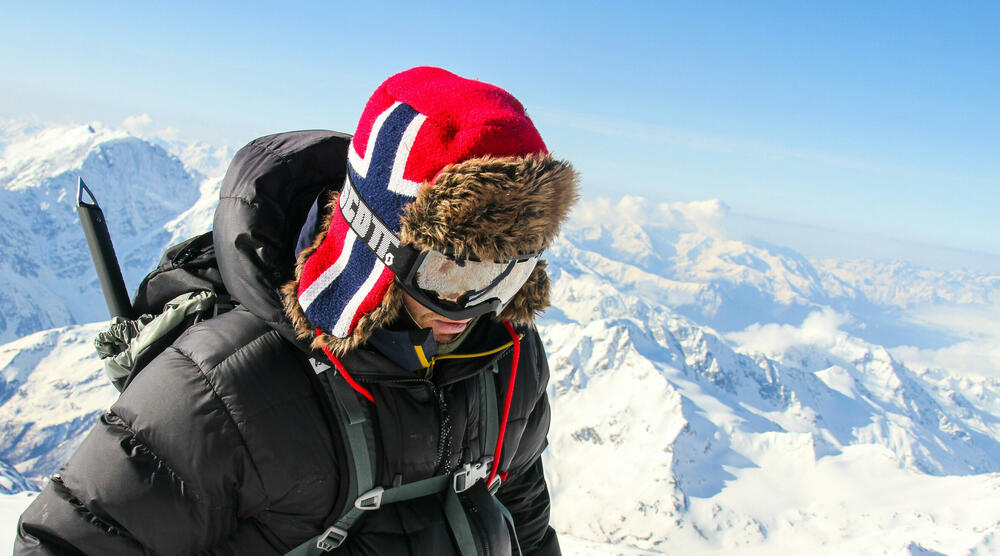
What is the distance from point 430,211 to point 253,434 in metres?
1.05

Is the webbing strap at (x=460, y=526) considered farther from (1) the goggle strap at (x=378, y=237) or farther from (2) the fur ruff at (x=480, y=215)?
(1) the goggle strap at (x=378, y=237)

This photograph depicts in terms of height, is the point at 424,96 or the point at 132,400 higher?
the point at 424,96

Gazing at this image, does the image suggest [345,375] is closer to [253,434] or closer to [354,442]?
[354,442]

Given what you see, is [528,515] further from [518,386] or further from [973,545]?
[973,545]

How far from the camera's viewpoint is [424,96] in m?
1.98

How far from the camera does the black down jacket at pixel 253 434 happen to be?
6.05 feet

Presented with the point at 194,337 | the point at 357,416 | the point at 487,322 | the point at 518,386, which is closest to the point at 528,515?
the point at 518,386

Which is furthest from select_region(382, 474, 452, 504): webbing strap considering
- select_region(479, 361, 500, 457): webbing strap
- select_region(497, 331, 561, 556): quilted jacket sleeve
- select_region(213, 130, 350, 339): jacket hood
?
select_region(213, 130, 350, 339): jacket hood

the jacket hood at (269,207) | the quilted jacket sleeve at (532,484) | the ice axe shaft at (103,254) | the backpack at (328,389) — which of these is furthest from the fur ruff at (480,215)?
the ice axe shaft at (103,254)

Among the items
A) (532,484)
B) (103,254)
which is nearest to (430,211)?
(532,484)

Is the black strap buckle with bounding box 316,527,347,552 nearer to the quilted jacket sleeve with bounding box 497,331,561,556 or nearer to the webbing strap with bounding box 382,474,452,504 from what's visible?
the webbing strap with bounding box 382,474,452,504

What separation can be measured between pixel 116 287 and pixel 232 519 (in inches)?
66.5

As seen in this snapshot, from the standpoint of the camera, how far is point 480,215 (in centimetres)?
198

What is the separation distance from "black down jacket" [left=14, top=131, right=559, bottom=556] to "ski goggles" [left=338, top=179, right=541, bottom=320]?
13.6 inches
